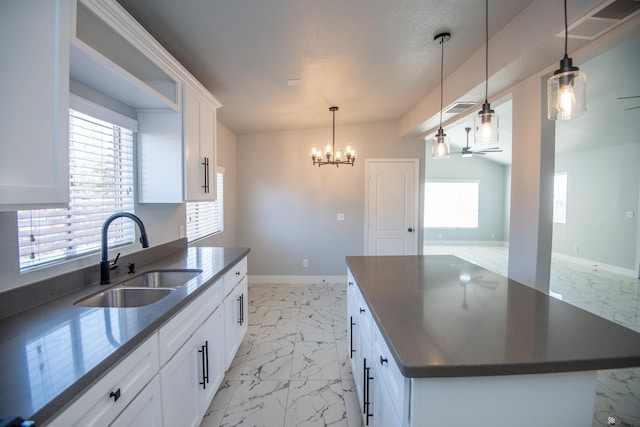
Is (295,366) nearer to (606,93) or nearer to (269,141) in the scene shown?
(269,141)

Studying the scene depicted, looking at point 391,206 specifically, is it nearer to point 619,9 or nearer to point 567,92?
point 619,9

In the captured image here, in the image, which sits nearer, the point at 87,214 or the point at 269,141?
the point at 87,214

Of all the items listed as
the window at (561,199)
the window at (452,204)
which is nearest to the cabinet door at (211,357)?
the window at (561,199)

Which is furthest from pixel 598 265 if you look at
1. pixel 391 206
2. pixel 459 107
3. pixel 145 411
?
pixel 145 411

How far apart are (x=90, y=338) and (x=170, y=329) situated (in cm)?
33

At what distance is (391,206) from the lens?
4.65 meters

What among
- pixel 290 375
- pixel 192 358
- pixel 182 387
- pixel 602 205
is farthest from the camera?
pixel 602 205

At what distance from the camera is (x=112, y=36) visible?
1.52 metres

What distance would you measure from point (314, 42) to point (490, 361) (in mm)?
2206

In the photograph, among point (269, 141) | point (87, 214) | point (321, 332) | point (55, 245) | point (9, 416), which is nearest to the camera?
point (9, 416)

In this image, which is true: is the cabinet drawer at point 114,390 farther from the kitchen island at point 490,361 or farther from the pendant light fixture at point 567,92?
the pendant light fixture at point 567,92

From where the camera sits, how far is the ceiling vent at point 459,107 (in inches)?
116

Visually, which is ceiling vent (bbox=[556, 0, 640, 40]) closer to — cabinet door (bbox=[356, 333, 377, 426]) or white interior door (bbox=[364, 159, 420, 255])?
cabinet door (bbox=[356, 333, 377, 426])

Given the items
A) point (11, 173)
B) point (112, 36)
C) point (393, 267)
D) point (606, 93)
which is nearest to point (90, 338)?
point (11, 173)
